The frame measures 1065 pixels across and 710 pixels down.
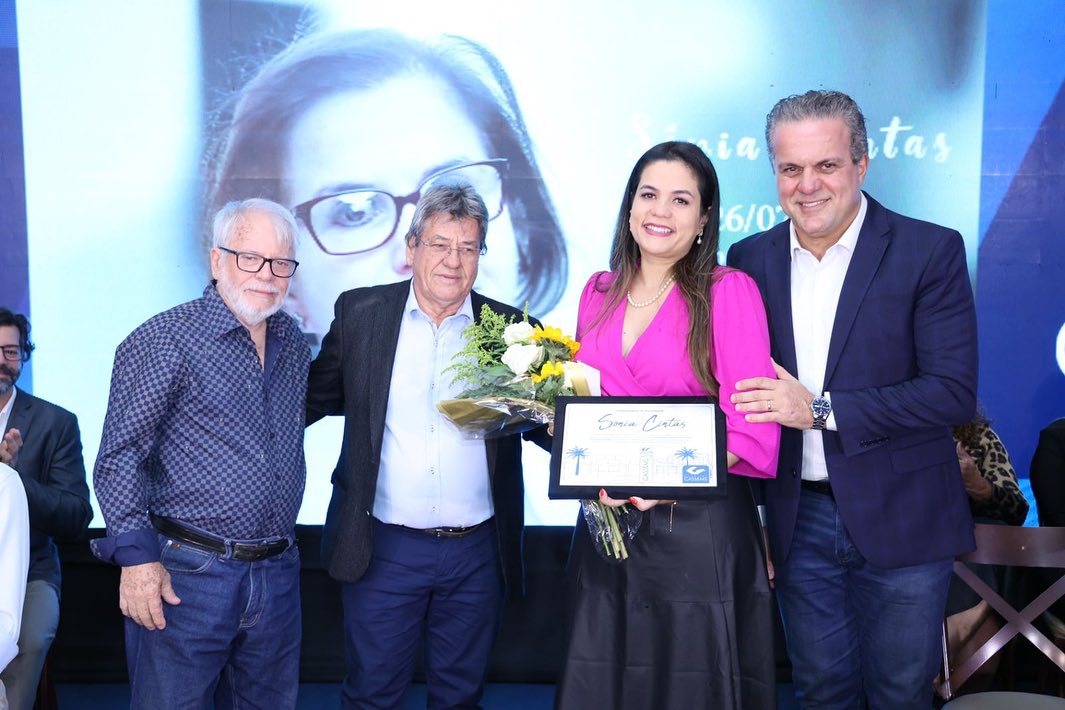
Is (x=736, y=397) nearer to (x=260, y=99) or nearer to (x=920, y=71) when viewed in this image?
(x=920, y=71)

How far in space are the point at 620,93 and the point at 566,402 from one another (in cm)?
227

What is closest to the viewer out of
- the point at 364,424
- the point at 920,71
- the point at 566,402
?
the point at 566,402

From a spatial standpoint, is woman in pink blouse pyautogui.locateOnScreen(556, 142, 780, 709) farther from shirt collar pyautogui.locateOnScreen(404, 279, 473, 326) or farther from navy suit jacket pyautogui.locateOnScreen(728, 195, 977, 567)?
shirt collar pyautogui.locateOnScreen(404, 279, 473, 326)

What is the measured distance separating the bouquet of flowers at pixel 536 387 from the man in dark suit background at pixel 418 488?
0.44 metres

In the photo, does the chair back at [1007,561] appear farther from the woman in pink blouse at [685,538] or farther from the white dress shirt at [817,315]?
the woman in pink blouse at [685,538]

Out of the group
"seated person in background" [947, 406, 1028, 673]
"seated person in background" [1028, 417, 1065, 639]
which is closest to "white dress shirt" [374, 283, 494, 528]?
"seated person in background" [947, 406, 1028, 673]

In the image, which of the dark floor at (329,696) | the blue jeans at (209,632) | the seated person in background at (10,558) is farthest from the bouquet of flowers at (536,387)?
the dark floor at (329,696)

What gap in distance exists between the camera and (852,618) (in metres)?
2.58

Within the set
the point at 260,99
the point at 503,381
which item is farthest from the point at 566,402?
the point at 260,99

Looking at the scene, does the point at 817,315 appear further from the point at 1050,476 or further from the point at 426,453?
the point at 1050,476

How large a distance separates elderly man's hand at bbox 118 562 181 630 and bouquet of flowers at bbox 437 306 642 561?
80 cm

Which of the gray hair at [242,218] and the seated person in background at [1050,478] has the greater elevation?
A: the gray hair at [242,218]

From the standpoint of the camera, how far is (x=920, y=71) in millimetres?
3988

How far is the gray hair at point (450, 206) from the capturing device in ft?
9.00
